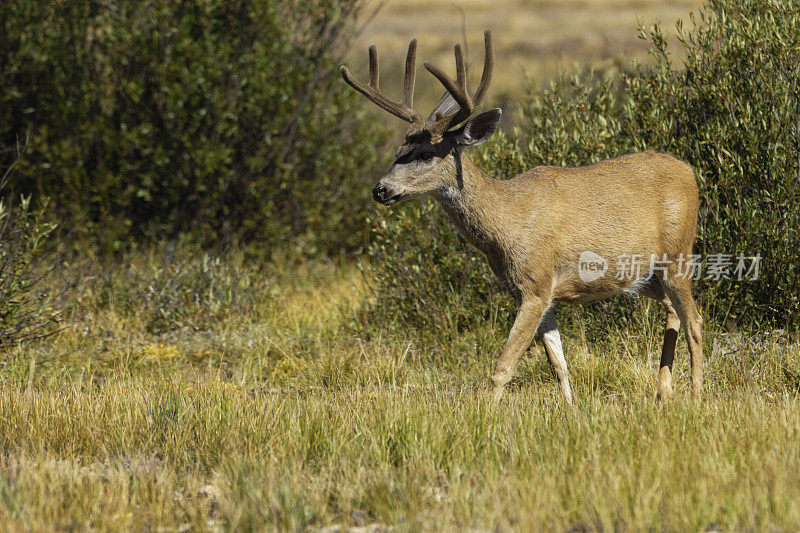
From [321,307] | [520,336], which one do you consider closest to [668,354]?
[520,336]

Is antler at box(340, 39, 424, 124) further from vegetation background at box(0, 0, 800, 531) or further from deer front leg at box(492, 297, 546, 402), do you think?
deer front leg at box(492, 297, 546, 402)

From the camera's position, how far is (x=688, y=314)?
266 inches

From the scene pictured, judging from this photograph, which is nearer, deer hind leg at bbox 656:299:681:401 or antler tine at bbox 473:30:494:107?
antler tine at bbox 473:30:494:107

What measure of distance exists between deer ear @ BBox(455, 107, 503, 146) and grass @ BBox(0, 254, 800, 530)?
5.72 feet

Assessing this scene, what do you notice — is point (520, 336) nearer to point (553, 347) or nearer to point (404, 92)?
point (553, 347)

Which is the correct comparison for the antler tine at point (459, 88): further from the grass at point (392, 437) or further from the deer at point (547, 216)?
the grass at point (392, 437)

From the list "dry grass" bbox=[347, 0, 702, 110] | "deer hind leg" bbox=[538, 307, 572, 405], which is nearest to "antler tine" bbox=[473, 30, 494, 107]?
"deer hind leg" bbox=[538, 307, 572, 405]

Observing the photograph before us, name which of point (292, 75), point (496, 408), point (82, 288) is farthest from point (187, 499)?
point (292, 75)

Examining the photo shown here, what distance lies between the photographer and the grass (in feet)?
13.5

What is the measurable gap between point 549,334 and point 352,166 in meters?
5.78

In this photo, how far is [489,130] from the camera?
629 cm

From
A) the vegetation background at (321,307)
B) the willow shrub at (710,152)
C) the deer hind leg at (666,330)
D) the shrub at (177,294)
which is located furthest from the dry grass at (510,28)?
the deer hind leg at (666,330)

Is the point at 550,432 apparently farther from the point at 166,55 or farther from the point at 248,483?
the point at 166,55

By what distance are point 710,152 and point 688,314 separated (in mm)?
1569
